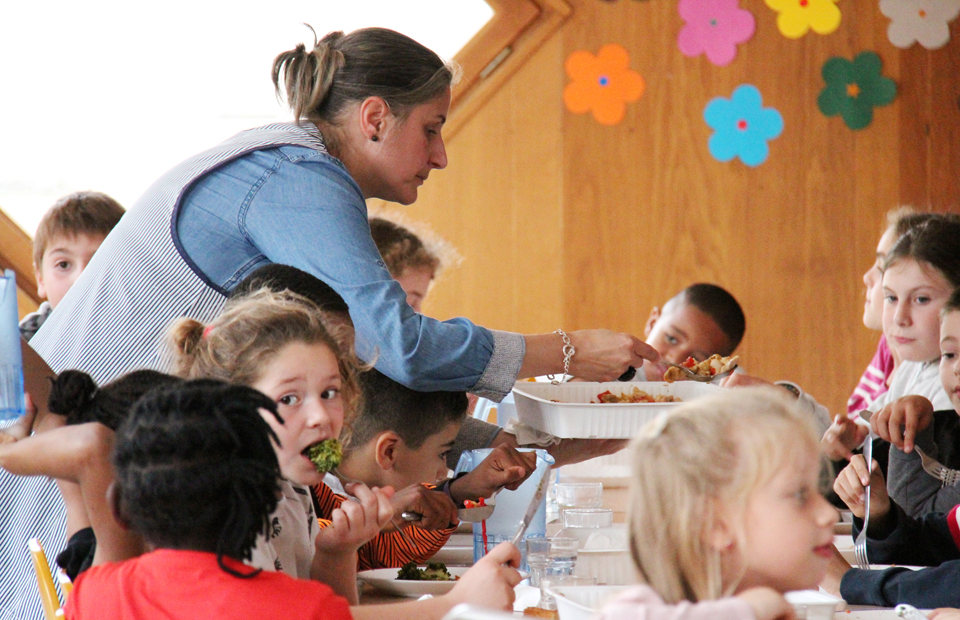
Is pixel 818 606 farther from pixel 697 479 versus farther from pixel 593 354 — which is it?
pixel 593 354

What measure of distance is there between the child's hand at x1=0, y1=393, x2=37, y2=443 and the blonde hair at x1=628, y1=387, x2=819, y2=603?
2.10ft

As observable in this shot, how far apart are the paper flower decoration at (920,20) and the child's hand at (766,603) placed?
3.83 meters

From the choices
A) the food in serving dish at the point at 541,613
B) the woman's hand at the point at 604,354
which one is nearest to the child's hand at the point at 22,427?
the food in serving dish at the point at 541,613

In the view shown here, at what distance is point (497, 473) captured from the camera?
1.79 meters

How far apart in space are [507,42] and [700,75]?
82 centimetres

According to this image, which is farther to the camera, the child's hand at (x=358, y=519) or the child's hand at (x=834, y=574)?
the child's hand at (x=834, y=574)

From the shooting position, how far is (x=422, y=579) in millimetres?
1475

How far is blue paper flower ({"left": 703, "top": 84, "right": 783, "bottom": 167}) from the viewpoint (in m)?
4.21

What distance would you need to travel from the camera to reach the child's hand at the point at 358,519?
1296 mm

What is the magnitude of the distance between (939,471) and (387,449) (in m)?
1.18

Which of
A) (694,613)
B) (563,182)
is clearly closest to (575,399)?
(694,613)

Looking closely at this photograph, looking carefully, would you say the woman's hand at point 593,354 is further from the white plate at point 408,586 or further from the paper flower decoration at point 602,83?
the paper flower decoration at point 602,83

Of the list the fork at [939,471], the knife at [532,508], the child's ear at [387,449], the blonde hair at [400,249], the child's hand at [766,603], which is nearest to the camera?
the child's hand at [766,603]

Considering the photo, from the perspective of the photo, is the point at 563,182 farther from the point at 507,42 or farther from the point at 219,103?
the point at 219,103
